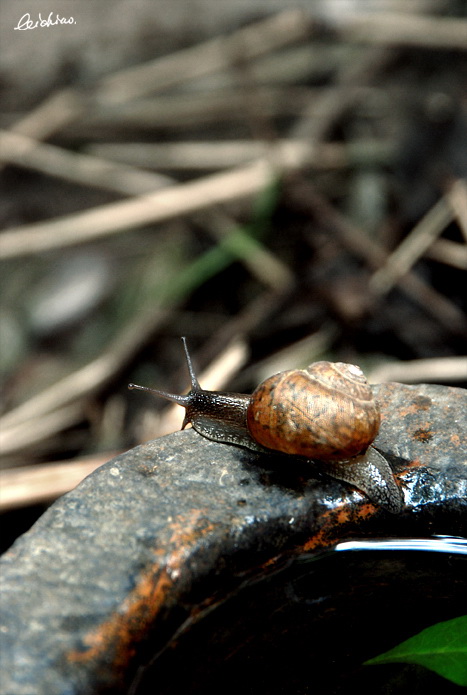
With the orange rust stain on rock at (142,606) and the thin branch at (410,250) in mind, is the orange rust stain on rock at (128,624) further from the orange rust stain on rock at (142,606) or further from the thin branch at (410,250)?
the thin branch at (410,250)

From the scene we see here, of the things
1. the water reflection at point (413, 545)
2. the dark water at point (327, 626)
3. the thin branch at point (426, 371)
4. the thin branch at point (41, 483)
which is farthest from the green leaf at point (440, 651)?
the thin branch at point (426, 371)

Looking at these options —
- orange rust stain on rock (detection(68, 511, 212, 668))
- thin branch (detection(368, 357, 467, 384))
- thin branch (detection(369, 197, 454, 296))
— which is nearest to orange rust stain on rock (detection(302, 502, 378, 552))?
orange rust stain on rock (detection(68, 511, 212, 668))

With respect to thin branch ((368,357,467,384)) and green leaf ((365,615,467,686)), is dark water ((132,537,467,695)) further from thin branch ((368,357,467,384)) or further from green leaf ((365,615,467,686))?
thin branch ((368,357,467,384))

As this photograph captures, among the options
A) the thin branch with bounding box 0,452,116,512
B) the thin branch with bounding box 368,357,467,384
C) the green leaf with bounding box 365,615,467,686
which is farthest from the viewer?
the thin branch with bounding box 368,357,467,384

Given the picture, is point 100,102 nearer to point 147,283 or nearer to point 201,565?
point 147,283

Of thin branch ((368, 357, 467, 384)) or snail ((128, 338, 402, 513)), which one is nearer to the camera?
snail ((128, 338, 402, 513))

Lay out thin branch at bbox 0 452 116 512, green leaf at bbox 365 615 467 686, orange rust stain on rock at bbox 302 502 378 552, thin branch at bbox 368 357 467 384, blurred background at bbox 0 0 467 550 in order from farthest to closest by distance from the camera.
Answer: blurred background at bbox 0 0 467 550, thin branch at bbox 368 357 467 384, thin branch at bbox 0 452 116 512, orange rust stain on rock at bbox 302 502 378 552, green leaf at bbox 365 615 467 686

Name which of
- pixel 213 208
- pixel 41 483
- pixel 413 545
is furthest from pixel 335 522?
pixel 213 208
